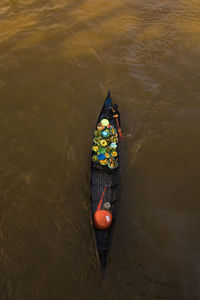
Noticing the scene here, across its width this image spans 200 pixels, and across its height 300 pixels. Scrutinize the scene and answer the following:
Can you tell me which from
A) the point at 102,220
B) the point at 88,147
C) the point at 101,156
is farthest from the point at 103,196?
the point at 88,147

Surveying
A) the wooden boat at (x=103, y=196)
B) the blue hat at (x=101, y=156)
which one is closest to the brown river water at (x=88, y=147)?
the wooden boat at (x=103, y=196)

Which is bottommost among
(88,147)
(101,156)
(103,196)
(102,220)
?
(102,220)

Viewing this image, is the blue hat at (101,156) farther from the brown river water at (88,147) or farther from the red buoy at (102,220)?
the red buoy at (102,220)

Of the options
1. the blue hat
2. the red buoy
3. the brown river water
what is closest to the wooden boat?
the red buoy

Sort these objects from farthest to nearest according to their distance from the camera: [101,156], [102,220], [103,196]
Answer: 1. [101,156]
2. [103,196]
3. [102,220]

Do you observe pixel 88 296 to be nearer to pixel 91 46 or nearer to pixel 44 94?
pixel 44 94

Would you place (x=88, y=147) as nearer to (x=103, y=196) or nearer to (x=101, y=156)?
(x=101, y=156)
